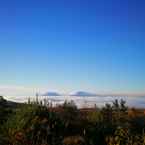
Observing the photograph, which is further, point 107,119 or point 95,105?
point 95,105

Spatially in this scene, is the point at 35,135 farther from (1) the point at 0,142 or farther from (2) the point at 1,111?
(2) the point at 1,111

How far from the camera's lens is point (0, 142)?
35.1 feet

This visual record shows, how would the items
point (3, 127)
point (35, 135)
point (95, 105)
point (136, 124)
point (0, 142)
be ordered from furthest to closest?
point (95, 105)
point (136, 124)
point (3, 127)
point (35, 135)
point (0, 142)

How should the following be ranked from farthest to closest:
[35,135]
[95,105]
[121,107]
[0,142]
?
[121,107]
[95,105]
[35,135]
[0,142]

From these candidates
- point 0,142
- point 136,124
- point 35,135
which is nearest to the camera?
point 0,142

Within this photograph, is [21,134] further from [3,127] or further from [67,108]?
[67,108]

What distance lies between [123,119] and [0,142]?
295 inches

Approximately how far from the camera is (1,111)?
642 inches

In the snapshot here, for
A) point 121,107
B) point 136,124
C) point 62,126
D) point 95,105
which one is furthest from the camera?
point 121,107

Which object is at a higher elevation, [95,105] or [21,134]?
[95,105]

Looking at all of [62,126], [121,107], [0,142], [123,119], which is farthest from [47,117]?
[121,107]

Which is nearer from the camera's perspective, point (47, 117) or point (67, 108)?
point (47, 117)

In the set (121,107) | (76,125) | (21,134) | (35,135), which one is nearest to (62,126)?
(76,125)

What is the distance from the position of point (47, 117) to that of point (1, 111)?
362 centimetres
